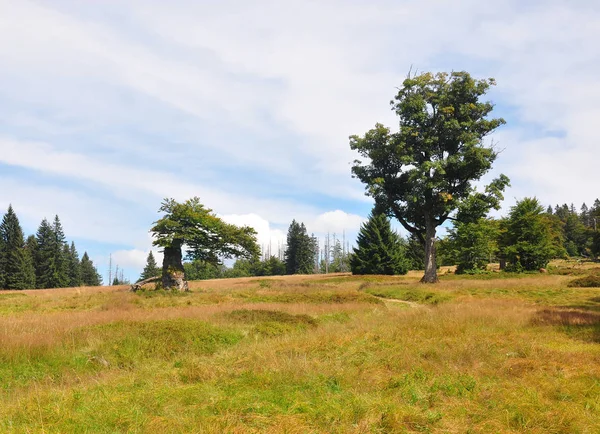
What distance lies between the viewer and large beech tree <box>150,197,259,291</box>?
24.6m

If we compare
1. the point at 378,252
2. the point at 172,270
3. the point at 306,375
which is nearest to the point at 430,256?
the point at 172,270

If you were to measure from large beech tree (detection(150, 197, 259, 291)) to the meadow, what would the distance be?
40.0 ft

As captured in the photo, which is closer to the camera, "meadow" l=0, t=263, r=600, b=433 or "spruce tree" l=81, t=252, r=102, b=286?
"meadow" l=0, t=263, r=600, b=433

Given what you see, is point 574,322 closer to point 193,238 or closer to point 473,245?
point 193,238

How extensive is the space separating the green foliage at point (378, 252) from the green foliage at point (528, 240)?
14.1 metres

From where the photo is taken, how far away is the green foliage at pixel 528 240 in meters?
40.2

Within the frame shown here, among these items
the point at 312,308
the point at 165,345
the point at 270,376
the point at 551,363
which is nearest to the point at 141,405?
the point at 270,376

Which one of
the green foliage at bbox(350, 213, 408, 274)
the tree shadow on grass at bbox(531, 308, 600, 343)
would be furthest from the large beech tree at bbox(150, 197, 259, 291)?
the green foliage at bbox(350, 213, 408, 274)

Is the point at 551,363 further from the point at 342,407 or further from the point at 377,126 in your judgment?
the point at 377,126

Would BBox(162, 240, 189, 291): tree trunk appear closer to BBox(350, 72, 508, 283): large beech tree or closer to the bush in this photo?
BBox(350, 72, 508, 283): large beech tree

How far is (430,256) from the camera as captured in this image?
99.7ft

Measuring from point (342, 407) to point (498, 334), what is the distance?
256 inches

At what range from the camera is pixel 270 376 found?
6.51 m

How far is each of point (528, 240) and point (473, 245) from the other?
5.89 m
